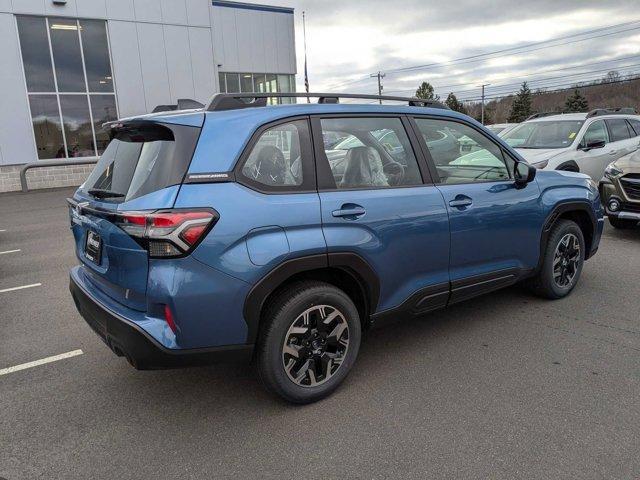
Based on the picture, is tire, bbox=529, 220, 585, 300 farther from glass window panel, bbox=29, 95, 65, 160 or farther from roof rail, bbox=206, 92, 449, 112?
glass window panel, bbox=29, 95, 65, 160

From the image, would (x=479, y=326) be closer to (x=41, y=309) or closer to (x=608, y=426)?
(x=608, y=426)

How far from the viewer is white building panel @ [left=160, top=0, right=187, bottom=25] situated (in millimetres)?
18688

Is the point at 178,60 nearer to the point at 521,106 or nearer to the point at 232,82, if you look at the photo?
the point at 232,82

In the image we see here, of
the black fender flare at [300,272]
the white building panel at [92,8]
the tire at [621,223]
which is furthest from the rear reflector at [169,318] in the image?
the white building panel at [92,8]

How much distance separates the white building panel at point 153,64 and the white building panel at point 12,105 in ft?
13.2

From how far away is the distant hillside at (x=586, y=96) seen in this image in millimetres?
58625

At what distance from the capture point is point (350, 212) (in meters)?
3.07

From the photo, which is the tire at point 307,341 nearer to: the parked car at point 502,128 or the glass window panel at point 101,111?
the parked car at point 502,128

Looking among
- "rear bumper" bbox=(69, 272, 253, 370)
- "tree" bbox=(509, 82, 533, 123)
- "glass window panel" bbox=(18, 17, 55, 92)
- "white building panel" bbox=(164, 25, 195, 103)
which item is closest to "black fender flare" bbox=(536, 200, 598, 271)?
"rear bumper" bbox=(69, 272, 253, 370)

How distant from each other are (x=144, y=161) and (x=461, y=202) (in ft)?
7.22

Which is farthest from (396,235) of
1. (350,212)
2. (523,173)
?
(523,173)

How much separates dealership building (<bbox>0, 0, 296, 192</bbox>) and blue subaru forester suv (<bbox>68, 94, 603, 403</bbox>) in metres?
14.3

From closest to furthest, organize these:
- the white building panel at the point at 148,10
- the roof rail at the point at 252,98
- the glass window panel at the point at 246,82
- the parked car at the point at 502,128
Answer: the roof rail at the point at 252,98 < the parked car at the point at 502,128 < the white building panel at the point at 148,10 < the glass window panel at the point at 246,82

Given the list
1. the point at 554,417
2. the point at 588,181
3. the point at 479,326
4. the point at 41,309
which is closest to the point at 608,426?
the point at 554,417
